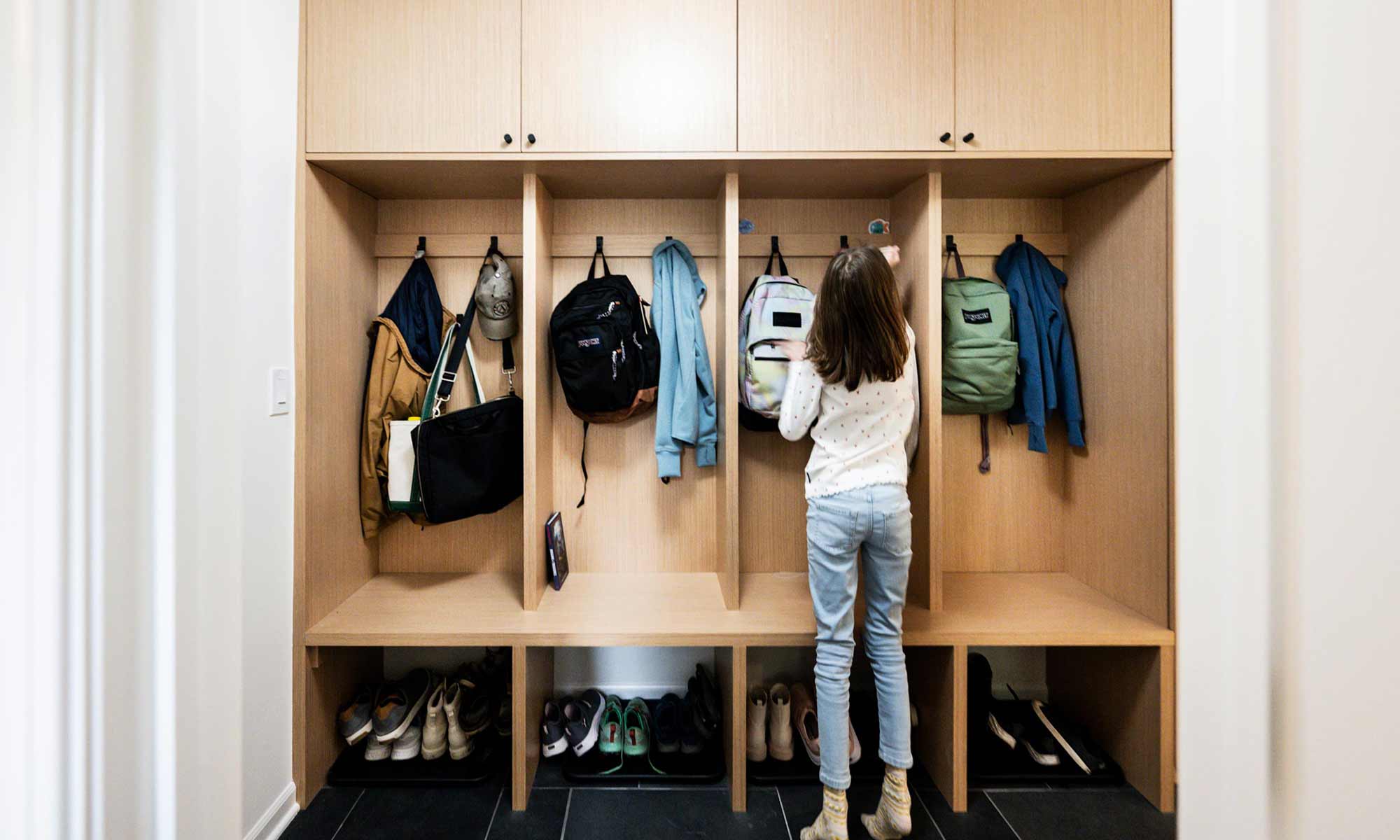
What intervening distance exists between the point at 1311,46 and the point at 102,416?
582mm

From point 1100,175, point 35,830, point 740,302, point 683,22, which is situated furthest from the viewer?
point 740,302

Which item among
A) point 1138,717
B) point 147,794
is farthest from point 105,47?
point 1138,717

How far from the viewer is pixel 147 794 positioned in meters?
0.36

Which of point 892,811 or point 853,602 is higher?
point 853,602

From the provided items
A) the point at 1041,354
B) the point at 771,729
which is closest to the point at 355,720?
the point at 771,729

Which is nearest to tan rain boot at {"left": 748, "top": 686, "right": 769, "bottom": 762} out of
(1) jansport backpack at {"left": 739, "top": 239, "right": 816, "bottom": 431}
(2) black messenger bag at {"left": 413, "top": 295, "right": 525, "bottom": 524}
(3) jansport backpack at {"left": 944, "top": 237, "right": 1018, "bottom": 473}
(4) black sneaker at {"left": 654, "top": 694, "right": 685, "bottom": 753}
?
(4) black sneaker at {"left": 654, "top": 694, "right": 685, "bottom": 753}

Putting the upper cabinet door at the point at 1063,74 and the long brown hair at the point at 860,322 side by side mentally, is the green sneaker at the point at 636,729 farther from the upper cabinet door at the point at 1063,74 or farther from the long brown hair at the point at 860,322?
the upper cabinet door at the point at 1063,74

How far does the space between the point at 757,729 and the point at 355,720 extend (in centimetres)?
127

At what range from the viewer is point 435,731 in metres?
2.02

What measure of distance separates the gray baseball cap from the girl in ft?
3.46

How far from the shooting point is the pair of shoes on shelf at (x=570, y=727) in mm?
2029

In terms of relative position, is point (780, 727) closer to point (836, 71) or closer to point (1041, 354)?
point (1041, 354)

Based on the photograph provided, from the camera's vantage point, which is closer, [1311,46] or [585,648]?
[1311,46]

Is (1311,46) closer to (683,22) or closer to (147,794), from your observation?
(147,794)
